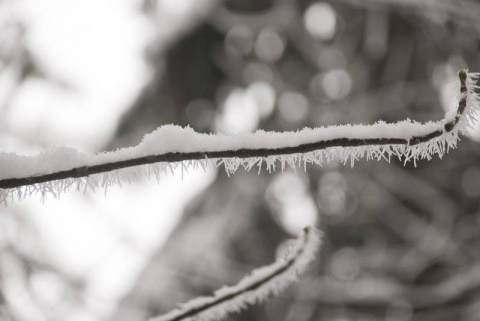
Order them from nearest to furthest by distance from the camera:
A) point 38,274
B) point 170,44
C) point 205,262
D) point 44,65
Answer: point 38,274 < point 44,65 < point 205,262 < point 170,44

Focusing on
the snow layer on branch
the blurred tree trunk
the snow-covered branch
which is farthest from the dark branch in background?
the blurred tree trunk

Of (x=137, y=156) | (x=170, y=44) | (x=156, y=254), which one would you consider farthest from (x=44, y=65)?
(x=137, y=156)

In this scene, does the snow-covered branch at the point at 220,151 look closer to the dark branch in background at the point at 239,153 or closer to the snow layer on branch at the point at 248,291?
the dark branch in background at the point at 239,153

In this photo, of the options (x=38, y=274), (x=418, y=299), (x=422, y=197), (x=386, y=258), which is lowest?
(x=38, y=274)

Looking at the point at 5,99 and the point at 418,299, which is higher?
the point at 5,99

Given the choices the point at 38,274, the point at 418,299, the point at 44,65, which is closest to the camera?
the point at 38,274

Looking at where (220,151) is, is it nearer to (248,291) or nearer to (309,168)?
(248,291)

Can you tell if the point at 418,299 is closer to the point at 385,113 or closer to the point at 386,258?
the point at 386,258
